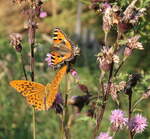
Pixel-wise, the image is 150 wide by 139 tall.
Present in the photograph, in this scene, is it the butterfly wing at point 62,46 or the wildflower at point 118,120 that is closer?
the butterfly wing at point 62,46

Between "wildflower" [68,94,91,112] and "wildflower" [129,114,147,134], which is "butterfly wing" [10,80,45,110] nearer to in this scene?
"wildflower" [68,94,91,112]

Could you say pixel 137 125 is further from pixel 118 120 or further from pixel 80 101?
pixel 80 101

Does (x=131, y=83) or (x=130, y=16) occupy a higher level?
(x=130, y=16)

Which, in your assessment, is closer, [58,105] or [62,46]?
[62,46]

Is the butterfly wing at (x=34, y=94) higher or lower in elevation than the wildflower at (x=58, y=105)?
higher

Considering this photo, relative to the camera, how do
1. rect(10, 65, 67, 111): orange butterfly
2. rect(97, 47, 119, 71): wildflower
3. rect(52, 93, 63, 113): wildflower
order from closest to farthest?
rect(97, 47, 119, 71): wildflower < rect(10, 65, 67, 111): orange butterfly < rect(52, 93, 63, 113): wildflower

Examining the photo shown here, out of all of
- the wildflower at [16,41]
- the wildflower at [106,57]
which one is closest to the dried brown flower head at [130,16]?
the wildflower at [106,57]

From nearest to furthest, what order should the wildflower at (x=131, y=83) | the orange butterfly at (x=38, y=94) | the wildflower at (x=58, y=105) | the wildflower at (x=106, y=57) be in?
the wildflower at (x=106, y=57), the orange butterfly at (x=38, y=94), the wildflower at (x=131, y=83), the wildflower at (x=58, y=105)

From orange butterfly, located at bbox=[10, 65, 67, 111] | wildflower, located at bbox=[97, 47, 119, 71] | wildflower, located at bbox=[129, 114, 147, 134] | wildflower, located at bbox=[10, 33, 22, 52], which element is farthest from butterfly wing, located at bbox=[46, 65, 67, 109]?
wildflower, located at bbox=[129, 114, 147, 134]

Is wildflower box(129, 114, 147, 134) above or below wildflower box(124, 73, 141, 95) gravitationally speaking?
below

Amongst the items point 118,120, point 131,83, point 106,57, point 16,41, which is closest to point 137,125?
point 118,120

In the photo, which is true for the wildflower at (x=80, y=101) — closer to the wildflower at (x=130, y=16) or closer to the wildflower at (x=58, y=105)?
the wildflower at (x=58, y=105)

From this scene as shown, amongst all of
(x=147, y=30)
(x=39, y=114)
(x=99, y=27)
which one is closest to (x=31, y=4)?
(x=147, y=30)
